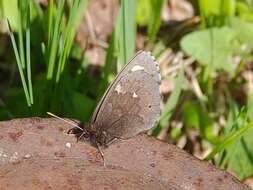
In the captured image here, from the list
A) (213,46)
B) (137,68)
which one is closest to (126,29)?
(137,68)

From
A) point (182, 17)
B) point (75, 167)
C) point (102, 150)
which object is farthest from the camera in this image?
point (182, 17)

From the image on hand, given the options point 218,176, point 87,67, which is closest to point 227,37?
point 87,67

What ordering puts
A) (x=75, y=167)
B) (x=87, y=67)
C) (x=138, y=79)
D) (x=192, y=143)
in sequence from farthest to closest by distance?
1. (x=87, y=67)
2. (x=192, y=143)
3. (x=138, y=79)
4. (x=75, y=167)

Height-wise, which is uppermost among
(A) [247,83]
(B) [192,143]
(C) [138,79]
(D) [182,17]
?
(C) [138,79]

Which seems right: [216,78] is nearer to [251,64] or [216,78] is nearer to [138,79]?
[251,64]

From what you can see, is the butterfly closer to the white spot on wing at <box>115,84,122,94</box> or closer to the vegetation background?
the white spot on wing at <box>115,84,122,94</box>

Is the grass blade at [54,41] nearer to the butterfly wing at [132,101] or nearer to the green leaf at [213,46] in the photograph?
the butterfly wing at [132,101]
